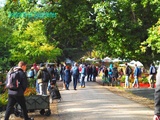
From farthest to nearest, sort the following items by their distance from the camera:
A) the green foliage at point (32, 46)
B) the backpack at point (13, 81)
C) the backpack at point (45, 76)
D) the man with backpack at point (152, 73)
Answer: the green foliage at point (32, 46)
the man with backpack at point (152, 73)
the backpack at point (45, 76)
the backpack at point (13, 81)

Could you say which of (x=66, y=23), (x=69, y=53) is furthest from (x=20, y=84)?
(x=69, y=53)

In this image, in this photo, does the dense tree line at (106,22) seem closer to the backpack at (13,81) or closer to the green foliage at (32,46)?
the backpack at (13,81)

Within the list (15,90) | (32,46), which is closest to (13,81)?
(15,90)

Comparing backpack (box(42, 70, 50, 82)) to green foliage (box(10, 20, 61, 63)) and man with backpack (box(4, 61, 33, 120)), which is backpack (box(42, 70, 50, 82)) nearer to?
man with backpack (box(4, 61, 33, 120))

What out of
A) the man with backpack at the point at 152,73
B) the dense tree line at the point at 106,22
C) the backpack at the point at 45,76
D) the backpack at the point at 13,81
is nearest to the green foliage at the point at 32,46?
the dense tree line at the point at 106,22

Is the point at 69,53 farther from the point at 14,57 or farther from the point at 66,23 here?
the point at 66,23

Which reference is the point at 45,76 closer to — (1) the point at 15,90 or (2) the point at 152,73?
(1) the point at 15,90

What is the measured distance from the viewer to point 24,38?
3616 cm

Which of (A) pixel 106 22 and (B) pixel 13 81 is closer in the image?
(B) pixel 13 81

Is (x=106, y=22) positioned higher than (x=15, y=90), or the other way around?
(x=106, y=22)

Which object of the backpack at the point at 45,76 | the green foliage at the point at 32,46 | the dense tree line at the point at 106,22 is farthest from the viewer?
the green foliage at the point at 32,46

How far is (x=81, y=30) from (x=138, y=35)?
10.4ft

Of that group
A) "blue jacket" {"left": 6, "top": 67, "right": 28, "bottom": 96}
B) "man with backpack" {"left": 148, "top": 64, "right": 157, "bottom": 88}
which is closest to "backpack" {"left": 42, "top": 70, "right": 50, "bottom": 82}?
"blue jacket" {"left": 6, "top": 67, "right": 28, "bottom": 96}

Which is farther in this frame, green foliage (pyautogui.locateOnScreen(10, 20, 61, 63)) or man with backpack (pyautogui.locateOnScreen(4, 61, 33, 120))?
green foliage (pyautogui.locateOnScreen(10, 20, 61, 63))
